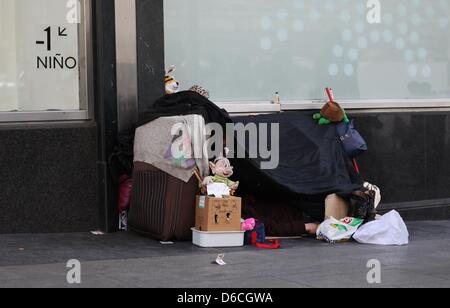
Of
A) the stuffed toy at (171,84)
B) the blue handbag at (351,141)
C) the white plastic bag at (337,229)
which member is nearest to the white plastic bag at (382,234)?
the white plastic bag at (337,229)

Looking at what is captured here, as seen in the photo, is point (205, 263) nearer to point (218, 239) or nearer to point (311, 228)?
point (218, 239)

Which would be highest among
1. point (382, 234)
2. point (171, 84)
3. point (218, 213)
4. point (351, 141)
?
point (171, 84)

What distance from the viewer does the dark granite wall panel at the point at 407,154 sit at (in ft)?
34.0

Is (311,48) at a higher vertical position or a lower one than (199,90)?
higher

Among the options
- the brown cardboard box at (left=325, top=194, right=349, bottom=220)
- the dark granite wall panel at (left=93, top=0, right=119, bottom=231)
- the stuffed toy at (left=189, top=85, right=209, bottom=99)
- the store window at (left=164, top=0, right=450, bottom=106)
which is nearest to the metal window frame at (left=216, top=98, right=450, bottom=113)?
the store window at (left=164, top=0, right=450, bottom=106)

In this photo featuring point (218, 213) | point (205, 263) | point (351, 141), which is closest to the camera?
point (205, 263)

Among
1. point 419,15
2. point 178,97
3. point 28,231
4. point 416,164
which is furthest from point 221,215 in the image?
point 419,15

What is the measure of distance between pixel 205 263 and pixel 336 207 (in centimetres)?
193

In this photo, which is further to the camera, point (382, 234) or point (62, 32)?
point (62, 32)

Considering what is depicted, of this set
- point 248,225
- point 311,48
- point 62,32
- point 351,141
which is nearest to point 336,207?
point 351,141

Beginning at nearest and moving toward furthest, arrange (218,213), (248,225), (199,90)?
(218,213) < (248,225) < (199,90)

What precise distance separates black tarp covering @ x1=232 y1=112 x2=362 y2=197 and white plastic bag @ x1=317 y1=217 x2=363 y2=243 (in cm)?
28

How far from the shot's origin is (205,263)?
7551 mm
